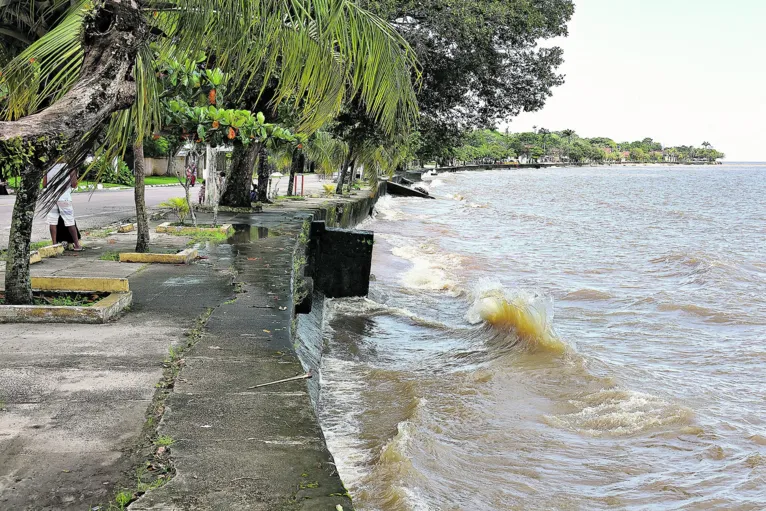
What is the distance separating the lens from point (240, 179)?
21.6m

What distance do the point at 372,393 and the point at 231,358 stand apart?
2494mm

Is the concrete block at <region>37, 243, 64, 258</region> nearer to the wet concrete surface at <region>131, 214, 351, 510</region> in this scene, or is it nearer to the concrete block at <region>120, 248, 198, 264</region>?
the concrete block at <region>120, 248, 198, 264</region>

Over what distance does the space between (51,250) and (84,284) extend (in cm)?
329

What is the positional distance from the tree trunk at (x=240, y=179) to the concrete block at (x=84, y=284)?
1357 cm

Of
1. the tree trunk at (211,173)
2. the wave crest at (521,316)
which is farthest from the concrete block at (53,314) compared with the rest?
the tree trunk at (211,173)

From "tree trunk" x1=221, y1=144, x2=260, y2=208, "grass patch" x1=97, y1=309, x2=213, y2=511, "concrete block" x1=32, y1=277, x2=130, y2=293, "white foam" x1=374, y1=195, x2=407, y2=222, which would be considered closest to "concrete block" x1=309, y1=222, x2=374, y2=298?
"concrete block" x1=32, y1=277, x2=130, y2=293

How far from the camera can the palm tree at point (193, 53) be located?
4.52 meters

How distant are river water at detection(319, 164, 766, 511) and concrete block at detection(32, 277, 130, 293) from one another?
2.33 m

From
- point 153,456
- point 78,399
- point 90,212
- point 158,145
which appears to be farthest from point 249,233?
point 153,456

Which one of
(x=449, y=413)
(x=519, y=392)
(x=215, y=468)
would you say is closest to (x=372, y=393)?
(x=449, y=413)

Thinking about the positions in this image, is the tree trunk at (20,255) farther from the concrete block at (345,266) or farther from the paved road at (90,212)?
the concrete block at (345,266)

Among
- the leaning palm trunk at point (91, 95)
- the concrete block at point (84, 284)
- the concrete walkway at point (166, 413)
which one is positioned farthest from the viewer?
the concrete block at point (84, 284)

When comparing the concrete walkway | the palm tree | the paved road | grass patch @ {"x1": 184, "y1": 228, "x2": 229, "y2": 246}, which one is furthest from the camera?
the paved road

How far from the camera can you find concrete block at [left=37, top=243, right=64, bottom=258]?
417 inches
